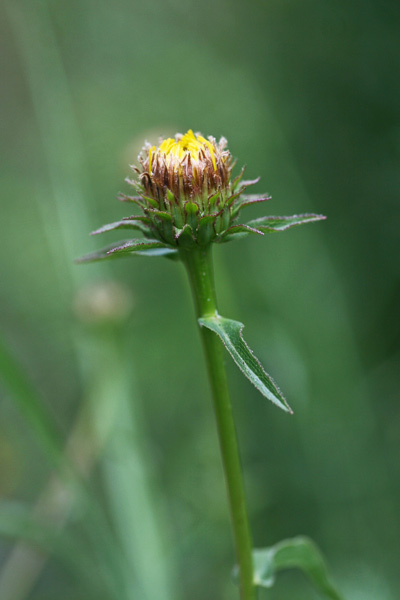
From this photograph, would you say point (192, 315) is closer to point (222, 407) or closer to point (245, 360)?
point (222, 407)

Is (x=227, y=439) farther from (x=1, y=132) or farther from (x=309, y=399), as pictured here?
(x=1, y=132)

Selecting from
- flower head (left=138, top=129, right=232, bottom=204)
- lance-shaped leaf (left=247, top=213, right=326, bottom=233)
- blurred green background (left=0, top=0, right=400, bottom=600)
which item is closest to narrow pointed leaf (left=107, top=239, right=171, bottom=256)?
flower head (left=138, top=129, right=232, bottom=204)

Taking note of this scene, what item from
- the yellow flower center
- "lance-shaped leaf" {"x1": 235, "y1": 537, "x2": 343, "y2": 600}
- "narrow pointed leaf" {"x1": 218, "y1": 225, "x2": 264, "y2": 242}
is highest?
the yellow flower center

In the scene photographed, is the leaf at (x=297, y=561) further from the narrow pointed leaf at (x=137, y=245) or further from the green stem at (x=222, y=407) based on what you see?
the narrow pointed leaf at (x=137, y=245)

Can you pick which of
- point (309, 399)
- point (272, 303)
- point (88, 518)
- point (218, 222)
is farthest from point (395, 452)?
point (218, 222)

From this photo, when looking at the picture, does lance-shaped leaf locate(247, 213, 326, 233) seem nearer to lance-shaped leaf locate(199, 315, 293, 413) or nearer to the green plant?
the green plant

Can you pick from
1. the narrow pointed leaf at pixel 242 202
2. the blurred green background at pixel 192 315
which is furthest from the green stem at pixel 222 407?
the blurred green background at pixel 192 315
